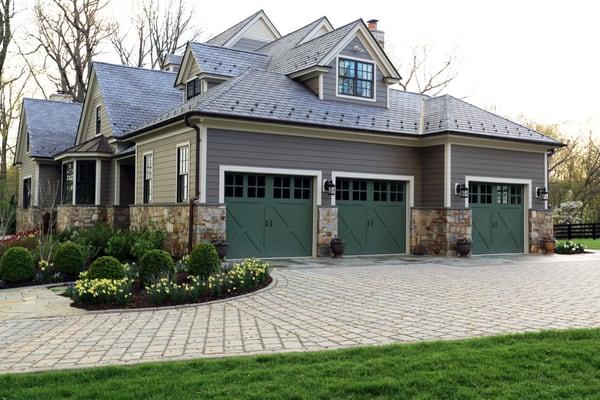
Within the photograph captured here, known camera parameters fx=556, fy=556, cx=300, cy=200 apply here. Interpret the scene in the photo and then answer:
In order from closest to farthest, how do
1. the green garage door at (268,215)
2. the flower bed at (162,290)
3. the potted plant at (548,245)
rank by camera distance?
the flower bed at (162,290), the green garage door at (268,215), the potted plant at (548,245)

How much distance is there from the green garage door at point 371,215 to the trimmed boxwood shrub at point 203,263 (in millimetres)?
6862

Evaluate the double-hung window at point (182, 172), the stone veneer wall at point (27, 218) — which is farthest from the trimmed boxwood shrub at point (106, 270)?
the stone veneer wall at point (27, 218)

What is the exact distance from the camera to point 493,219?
1809cm

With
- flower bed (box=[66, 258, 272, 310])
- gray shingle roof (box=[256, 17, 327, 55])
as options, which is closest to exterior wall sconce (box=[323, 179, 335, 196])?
flower bed (box=[66, 258, 272, 310])

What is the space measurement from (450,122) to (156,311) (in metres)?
12.2

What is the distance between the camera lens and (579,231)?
31875 mm

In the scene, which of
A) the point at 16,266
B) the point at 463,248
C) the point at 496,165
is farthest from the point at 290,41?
the point at 16,266

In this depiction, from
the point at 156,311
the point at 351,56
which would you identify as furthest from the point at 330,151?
the point at 156,311

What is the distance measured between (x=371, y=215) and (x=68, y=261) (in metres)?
8.98

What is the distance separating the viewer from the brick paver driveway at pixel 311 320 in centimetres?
574

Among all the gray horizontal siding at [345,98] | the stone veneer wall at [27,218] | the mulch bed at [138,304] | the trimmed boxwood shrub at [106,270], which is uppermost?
the gray horizontal siding at [345,98]

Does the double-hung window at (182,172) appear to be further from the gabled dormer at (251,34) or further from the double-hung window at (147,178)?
the gabled dormer at (251,34)

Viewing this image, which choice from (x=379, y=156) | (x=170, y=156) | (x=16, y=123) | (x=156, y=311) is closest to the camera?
(x=156, y=311)

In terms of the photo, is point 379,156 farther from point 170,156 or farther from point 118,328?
point 118,328
